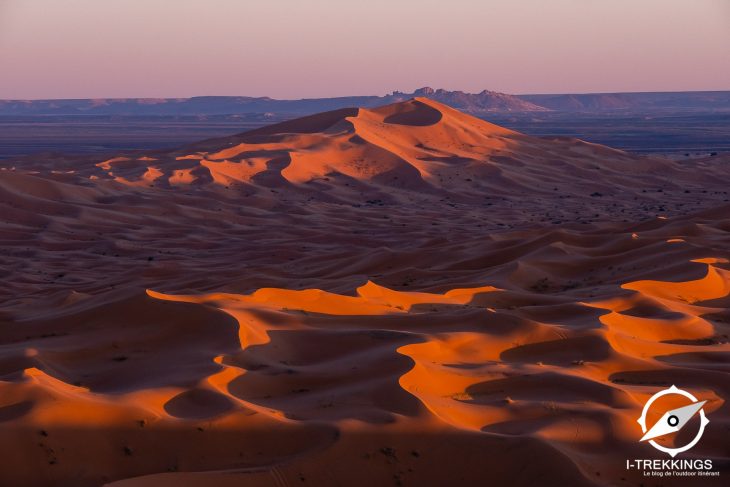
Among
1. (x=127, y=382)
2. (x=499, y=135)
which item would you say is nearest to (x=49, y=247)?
(x=127, y=382)

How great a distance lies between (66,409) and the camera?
6.21 metres

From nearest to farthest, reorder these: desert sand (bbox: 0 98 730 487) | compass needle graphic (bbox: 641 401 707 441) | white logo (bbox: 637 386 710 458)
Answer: desert sand (bbox: 0 98 730 487), white logo (bbox: 637 386 710 458), compass needle graphic (bbox: 641 401 707 441)

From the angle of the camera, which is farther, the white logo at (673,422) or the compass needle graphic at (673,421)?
the compass needle graphic at (673,421)

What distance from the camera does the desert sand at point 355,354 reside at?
5832 mm

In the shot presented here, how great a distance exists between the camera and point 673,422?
6695 millimetres

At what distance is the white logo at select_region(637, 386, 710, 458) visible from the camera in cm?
626

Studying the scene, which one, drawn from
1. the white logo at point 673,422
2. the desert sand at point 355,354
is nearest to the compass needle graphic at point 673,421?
the white logo at point 673,422

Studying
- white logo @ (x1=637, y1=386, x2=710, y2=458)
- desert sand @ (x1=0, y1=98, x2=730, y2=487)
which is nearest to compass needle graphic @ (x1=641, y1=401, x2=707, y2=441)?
white logo @ (x1=637, y1=386, x2=710, y2=458)

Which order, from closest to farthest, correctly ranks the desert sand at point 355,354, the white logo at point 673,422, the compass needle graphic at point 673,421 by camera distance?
the desert sand at point 355,354 < the white logo at point 673,422 < the compass needle graphic at point 673,421

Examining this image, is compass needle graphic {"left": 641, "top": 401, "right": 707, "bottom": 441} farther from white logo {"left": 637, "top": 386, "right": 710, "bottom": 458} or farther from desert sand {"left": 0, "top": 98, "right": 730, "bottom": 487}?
desert sand {"left": 0, "top": 98, "right": 730, "bottom": 487}

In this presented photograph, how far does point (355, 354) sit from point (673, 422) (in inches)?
98.8

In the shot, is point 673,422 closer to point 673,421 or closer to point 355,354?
point 673,421

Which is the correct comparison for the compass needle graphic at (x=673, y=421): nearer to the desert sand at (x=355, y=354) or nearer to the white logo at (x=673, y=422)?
the white logo at (x=673, y=422)

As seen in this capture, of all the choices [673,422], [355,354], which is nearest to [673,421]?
[673,422]
